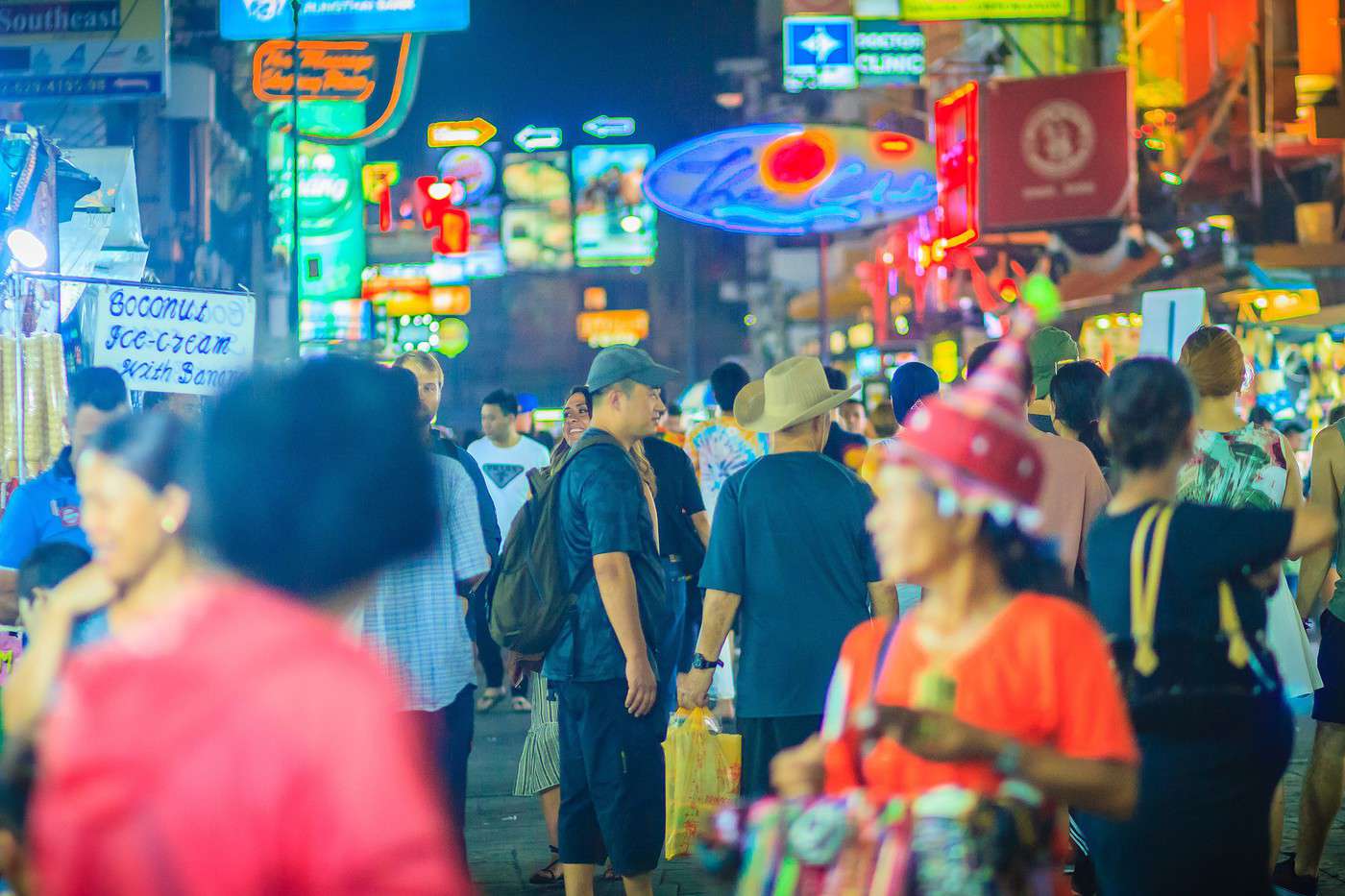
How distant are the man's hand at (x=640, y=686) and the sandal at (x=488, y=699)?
5.67 m

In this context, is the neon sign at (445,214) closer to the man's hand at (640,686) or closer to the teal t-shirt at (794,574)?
the man's hand at (640,686)

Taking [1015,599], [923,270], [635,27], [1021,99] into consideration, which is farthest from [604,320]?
[1015,599]

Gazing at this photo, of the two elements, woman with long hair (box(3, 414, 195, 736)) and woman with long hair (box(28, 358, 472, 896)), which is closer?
woman with long hair (box(28, 358, 472, 896))

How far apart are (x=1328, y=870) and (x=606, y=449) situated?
3.56m

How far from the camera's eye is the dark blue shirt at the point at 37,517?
5121mm

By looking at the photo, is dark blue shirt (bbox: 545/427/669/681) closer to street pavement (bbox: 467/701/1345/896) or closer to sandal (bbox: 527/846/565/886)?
street pavement (bbox: 467/701/1345/896)

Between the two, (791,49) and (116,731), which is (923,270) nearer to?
(791,49)

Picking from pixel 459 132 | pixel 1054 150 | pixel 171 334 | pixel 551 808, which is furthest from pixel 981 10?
pixel 459 132

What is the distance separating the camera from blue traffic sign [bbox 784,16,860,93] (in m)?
23.9

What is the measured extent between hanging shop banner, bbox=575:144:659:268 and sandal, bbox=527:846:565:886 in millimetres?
47416

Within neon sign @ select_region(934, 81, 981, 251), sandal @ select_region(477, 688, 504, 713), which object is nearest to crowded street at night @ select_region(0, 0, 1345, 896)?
sandal @ select_region(477, 688, 504, 713)

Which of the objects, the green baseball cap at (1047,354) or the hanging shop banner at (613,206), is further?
the hanging shop banner at (613,206)

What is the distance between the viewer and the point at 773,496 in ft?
17.4

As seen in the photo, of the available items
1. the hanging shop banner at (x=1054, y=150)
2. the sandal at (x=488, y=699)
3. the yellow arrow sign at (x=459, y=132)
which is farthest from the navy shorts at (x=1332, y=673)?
the yellow arrow sign at (x=459, y=132)
